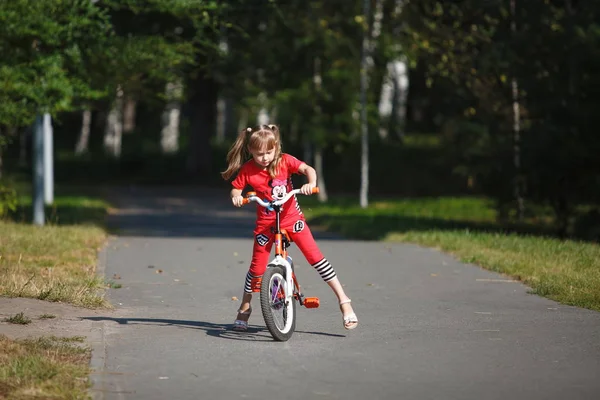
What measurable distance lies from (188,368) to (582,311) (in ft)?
13.7

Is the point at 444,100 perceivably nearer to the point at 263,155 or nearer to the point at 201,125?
the point at 263,155

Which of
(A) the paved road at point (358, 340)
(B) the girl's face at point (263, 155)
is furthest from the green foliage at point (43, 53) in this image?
(B) the girl's face at point (263, 155)

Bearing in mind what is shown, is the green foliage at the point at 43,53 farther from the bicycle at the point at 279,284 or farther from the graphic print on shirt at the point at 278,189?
the bicycle at the point at 279,284

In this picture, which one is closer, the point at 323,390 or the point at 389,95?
the point at 323,390

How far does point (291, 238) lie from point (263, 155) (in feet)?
2.18

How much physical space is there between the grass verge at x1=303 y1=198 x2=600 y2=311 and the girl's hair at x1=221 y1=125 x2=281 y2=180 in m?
0.84

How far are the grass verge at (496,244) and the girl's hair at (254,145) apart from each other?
0.84m

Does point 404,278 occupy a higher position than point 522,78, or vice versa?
point 522,78

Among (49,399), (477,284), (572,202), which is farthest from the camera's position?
(572,202)

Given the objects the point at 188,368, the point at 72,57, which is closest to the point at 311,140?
the point at 72,57

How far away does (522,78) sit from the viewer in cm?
2217

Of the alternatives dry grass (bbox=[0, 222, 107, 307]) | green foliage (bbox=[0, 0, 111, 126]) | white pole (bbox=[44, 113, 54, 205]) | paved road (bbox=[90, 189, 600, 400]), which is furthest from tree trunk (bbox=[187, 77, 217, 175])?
paved road (bbox=[90, 189, 600, 400])

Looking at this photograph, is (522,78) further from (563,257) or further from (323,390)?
(323,390)

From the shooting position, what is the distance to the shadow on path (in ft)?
31.3
